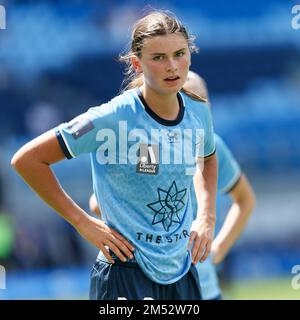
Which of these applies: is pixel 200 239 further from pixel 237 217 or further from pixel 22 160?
pixel 237 217

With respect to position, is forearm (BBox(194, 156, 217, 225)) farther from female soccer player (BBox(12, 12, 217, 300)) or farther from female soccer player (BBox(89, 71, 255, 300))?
female soccer player (BBox(89, 71, 255, 300))

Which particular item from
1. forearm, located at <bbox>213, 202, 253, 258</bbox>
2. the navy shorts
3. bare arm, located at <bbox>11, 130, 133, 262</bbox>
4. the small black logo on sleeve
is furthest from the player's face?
forearm, located at <bbox>213, 202, 253, 258</bbox>

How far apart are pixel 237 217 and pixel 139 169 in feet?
6.71

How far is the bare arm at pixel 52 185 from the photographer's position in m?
3.84

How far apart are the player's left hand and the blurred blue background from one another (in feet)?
19.0

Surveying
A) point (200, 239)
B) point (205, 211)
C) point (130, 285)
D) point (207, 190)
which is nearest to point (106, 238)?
point (130, 285)

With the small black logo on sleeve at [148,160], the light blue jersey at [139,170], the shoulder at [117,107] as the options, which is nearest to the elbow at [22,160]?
the light blue jersey at [139,170]

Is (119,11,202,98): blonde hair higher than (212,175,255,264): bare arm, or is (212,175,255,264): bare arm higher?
(119,11,202,98): blonde hair

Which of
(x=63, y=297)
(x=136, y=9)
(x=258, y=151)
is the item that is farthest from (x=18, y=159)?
(x=136, y=9)

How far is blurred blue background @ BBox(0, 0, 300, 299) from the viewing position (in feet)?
34.6

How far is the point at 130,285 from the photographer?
154 inches

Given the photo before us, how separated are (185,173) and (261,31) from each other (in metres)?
9.94

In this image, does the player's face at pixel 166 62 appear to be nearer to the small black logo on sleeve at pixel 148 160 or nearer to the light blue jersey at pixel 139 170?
the light blue jersey at pixel 139 170

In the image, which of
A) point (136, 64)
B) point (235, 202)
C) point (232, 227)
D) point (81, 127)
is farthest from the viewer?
point (235, 202)
